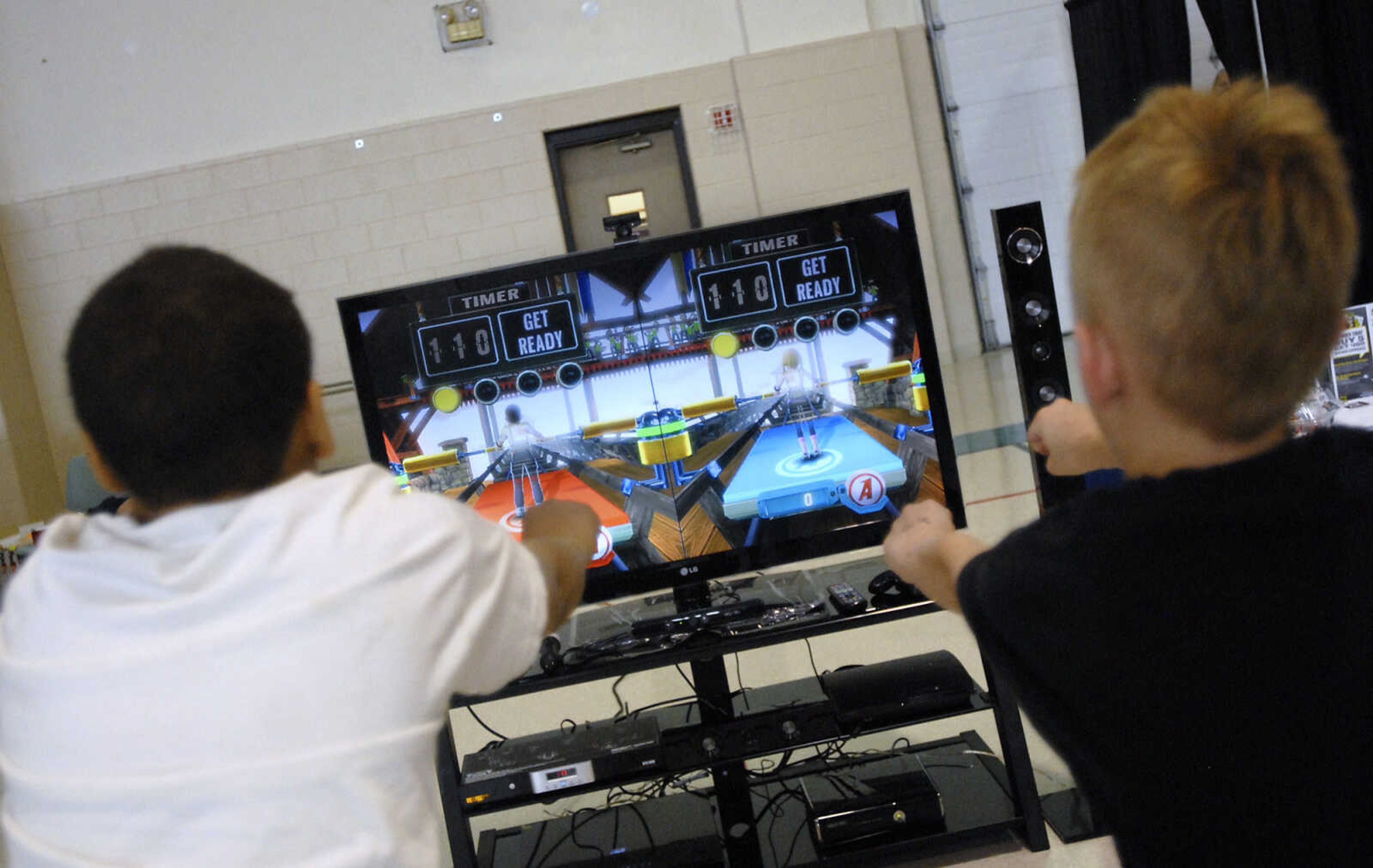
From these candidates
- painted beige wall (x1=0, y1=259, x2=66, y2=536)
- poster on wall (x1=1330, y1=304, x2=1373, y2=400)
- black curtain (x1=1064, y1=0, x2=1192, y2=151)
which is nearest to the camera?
poster on wall (x1=1330, y1=304, x2=1373, y2=400)

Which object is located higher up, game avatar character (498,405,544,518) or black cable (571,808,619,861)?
game avatar character (498,405,544,518)

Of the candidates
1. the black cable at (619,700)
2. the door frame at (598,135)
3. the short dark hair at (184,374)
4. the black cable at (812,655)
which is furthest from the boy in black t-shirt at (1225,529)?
the door frame at (598,135)

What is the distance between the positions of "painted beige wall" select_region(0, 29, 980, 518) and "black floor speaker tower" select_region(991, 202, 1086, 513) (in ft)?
17.5

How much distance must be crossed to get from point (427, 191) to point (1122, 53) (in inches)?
180

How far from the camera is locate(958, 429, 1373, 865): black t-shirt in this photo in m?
0.77

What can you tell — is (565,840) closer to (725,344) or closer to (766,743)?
(766,743)

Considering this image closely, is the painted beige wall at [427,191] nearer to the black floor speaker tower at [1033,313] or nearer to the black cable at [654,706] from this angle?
the black cable at [654,706]

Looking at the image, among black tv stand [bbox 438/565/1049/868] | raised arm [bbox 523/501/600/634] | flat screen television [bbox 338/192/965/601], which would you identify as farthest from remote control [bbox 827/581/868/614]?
raised arm [bbox 523/501/600/634]

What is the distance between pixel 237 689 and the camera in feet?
2.58

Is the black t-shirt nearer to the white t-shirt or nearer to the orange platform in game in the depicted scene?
the white t-shirt

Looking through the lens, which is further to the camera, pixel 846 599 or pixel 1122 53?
pixel 1122 53

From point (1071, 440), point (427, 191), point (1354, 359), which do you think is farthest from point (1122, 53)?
point (1071, 440)

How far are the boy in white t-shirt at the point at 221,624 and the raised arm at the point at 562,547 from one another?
0.15 metres

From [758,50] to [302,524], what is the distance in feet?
23.5
